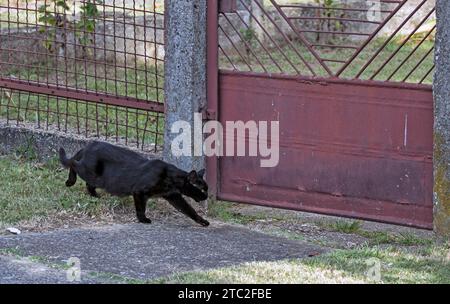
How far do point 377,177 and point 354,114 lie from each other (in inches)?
19.6

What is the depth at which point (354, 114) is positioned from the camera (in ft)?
25.8

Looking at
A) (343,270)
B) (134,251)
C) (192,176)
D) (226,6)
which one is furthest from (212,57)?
(343,270)

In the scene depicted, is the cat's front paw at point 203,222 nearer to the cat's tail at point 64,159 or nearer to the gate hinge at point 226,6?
the cat's tail at point 64,159

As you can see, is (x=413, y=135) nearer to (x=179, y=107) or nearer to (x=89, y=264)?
(x=179, y=107)

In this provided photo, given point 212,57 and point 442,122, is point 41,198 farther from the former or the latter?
point 442,122

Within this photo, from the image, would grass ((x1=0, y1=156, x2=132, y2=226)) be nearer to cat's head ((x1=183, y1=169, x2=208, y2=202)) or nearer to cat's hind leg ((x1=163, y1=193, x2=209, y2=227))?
cat's hind leg ((x1=163, y1=193, x2=209, y2=227))

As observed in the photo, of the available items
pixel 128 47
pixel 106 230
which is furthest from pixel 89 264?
pixel 128 47

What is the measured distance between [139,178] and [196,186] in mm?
449

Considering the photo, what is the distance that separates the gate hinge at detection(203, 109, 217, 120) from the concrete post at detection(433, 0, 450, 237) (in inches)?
72.0

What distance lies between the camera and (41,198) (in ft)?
27.3

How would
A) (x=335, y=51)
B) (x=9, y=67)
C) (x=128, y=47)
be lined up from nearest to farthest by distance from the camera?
(x=9, y=67), (x=128, y=47), (x=335, y=51)

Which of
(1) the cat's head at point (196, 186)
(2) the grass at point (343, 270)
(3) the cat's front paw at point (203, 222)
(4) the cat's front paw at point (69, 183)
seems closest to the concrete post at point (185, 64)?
(1) the cat's head at point (196, 186)


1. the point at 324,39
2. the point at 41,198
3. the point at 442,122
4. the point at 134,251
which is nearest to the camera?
the point at 134,251

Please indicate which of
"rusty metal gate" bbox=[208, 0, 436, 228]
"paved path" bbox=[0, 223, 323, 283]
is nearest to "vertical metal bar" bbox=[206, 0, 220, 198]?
"rusty metal gate" bbox=[208, 0, 436, 228]
